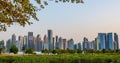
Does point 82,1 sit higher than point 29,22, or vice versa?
point 82,1

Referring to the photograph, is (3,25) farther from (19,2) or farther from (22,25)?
(19,2)

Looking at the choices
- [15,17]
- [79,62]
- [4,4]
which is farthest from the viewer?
[79,62]

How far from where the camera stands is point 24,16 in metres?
11.3

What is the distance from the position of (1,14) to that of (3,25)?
0.94m

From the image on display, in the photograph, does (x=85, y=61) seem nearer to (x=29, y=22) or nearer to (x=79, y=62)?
(x=79, y=62)

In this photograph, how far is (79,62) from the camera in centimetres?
4356

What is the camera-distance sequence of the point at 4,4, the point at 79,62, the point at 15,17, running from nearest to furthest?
the point at 4,4
the point at 15,17
the point at 79,62

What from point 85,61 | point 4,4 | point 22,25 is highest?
point 4,4

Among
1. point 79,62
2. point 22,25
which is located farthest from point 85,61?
point 22,25

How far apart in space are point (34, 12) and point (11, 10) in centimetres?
89

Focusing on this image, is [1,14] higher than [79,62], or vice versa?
[1,14]

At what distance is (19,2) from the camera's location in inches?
408

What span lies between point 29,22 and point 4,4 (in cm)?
144

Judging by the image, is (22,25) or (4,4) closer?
(4,4)
